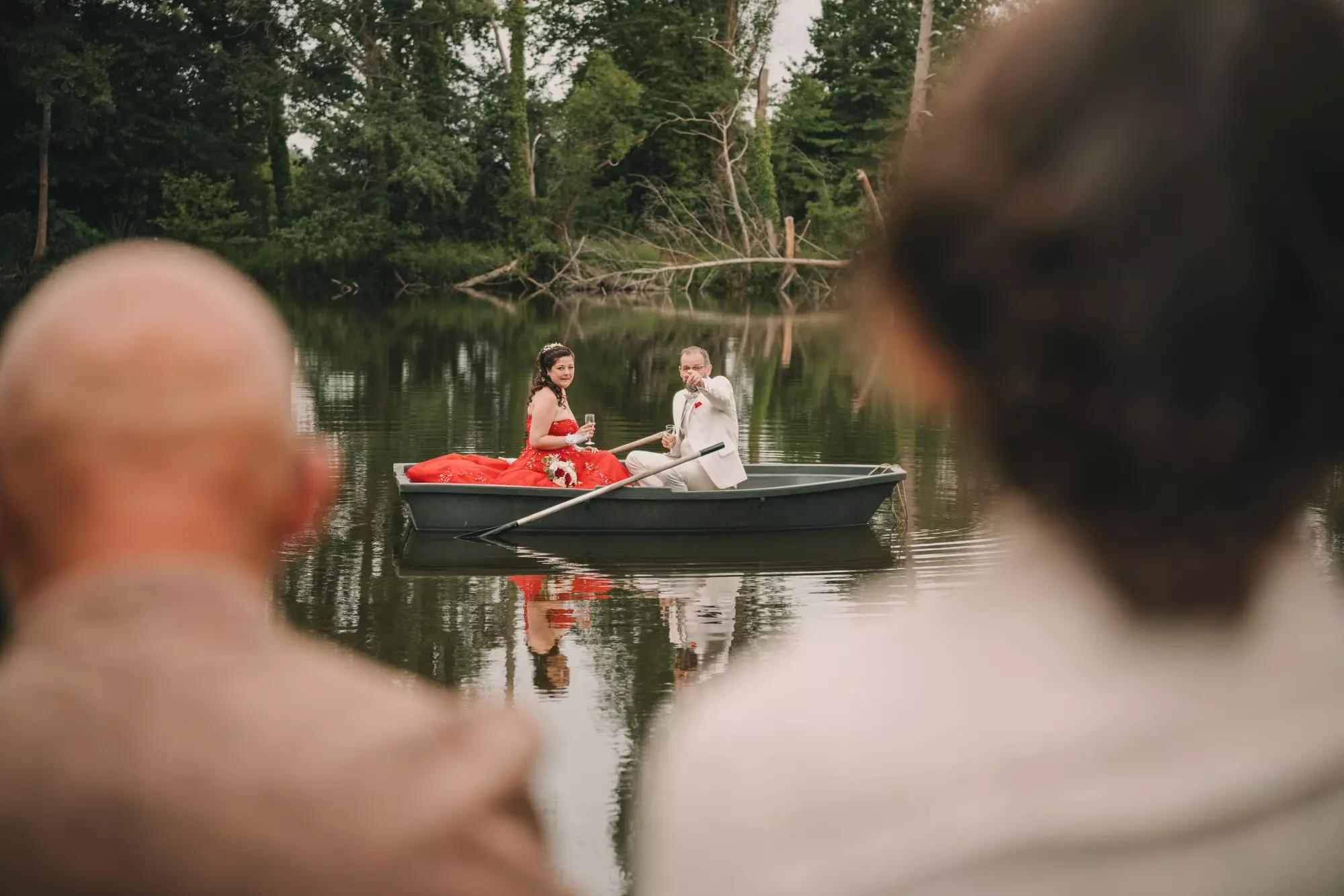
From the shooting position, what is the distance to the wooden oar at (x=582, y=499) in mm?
9672

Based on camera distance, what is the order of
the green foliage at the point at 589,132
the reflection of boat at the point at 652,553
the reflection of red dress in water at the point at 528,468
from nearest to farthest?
the reflection of boat at the point at 652,553 → the reflection of red dress in water at the point at 528,468 → the green foliage at the point at 589,132

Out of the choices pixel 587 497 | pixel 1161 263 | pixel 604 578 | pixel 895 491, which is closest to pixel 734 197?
pixel 895 491

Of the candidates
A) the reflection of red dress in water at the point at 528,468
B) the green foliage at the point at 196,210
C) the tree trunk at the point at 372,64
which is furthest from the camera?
the green foliage at the point at 196,210

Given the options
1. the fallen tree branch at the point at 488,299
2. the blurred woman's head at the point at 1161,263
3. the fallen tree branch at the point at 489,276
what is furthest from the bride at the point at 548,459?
the fallen tree branch at the point at 489,276

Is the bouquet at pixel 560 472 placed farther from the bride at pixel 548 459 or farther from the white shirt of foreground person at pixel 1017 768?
the white shirt of foreground person at pixel 1017 768

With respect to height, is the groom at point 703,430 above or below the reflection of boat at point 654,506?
above

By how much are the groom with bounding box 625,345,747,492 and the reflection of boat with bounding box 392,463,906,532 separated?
325 millimetres

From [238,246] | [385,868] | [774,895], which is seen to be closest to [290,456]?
[385,868]

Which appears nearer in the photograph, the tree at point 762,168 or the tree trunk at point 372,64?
the tree trunk at point 372,64

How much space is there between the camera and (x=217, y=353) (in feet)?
3.34

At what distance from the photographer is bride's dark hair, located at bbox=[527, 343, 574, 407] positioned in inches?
393

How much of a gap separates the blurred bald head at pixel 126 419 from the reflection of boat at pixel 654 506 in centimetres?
862

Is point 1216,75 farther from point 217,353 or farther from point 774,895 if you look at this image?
point 217,353

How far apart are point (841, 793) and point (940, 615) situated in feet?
0.38
